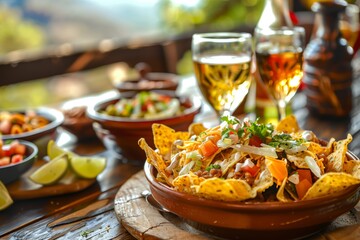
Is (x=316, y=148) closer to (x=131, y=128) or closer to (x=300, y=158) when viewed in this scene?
(x=300, y=158)

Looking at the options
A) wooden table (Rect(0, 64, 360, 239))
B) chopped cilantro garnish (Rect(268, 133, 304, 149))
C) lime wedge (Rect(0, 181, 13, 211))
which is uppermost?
chopped cilantro garnish (Rect(268, 133, 304, 149))

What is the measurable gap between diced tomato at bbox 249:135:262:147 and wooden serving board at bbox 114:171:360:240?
10.1 inches

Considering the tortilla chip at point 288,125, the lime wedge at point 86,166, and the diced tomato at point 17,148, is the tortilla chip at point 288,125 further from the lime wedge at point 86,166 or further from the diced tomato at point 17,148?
the diced tomato at point 17,148

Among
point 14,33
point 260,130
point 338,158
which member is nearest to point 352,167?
point 338,158

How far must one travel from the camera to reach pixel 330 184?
3.48 feet

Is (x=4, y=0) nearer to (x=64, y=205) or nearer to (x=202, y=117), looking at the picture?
(x=202, y=117)

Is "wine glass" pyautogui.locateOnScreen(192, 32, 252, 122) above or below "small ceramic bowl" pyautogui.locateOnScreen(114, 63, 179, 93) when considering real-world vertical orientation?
above

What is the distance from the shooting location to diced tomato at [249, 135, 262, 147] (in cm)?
123

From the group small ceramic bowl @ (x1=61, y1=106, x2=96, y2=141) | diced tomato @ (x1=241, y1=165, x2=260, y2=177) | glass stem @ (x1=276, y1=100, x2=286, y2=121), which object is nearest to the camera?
diced tomato @ (x1=241, y1=165, x2=260, y2=177)

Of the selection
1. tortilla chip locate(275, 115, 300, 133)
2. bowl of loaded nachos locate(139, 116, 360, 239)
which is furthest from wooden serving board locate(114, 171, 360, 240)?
tortilla chip locate(275, 115, 300, 133)

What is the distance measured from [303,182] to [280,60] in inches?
30.4

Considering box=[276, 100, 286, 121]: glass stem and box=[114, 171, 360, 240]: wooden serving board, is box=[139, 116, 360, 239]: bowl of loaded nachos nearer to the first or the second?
box=[114, 171, 360, 240]: wooden serving board

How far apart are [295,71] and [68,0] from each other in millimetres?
9132

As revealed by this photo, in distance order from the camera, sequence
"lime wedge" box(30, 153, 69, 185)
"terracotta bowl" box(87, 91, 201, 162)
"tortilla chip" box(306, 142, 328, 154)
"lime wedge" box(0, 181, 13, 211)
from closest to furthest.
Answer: "tortilla chip" box(306, 142, 328, 154) → "lime wedge" box(0, 181, 13, 211) → "lime wedge" box(30, 153, 69, 185) → "terracotta bowl" box(87, 91, 201, 162)
